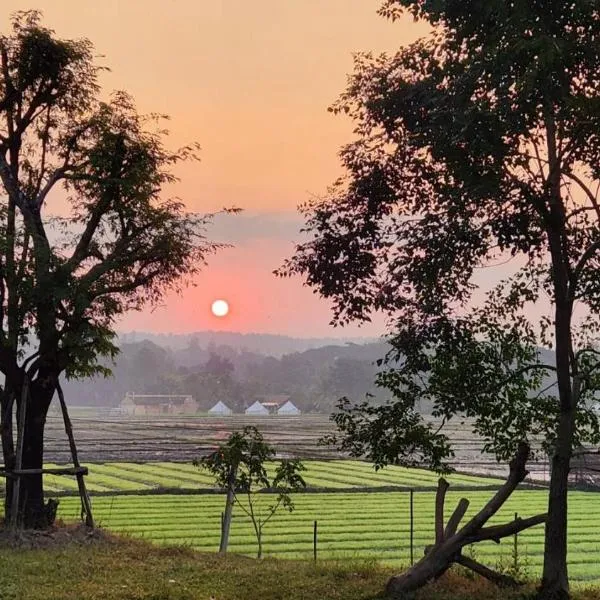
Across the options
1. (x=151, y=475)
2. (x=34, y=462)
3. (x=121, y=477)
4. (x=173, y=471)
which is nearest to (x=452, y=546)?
(x=34, y=462)

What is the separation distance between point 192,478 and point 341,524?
78.1 ft

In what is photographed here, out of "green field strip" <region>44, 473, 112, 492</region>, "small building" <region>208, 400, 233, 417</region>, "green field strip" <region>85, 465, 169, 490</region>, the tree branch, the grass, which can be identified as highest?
the tree branch

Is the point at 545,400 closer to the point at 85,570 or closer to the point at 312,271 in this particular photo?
the point at 312,271

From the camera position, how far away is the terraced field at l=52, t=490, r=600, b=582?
3153 centimetres

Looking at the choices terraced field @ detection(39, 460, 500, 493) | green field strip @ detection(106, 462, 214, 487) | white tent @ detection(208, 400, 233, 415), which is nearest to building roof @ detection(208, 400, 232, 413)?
white tent @ detection(208, 400, 233, 415)

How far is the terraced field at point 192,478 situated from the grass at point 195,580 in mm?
34191

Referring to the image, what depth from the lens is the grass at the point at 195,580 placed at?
13.4 m

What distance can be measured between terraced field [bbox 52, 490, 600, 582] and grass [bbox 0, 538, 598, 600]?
8.98 m

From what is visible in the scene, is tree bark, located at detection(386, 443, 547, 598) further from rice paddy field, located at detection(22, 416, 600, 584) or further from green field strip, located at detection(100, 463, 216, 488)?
green field strip, located at detection(100, 463, 216, 488)

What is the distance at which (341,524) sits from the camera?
130ft

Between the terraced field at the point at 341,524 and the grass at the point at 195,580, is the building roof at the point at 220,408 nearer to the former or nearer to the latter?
the terraced field at the point at 341,524

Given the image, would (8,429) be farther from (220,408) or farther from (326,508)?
(220,408)

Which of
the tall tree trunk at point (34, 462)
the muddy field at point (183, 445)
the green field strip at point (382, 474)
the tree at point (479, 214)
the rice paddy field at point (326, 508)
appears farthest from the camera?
the muddy field at point (183, 445)

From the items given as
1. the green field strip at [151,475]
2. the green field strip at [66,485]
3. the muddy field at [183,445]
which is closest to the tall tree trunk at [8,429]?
the green field strip at [66,485]
